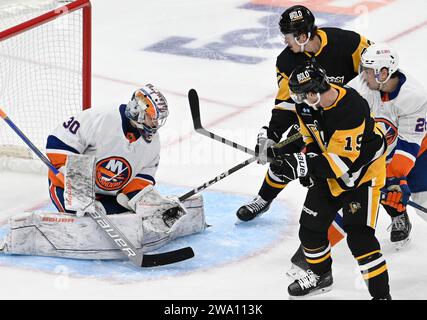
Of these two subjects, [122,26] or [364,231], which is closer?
[364,231]

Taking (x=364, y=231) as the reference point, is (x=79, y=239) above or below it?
below

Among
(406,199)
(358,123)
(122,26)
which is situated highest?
(358,123)

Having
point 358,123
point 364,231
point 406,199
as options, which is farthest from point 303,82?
point 406,199

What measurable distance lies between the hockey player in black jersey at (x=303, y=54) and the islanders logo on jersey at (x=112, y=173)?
545 millimetres

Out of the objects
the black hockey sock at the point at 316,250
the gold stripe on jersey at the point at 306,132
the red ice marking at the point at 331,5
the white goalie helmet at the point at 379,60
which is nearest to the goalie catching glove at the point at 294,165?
the gold stripe on jersey at the point at 306,132

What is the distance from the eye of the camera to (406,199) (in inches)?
167

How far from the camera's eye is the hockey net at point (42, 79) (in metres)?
5.22

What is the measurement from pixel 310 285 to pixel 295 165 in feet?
1.62

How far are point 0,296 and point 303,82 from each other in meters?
1.34

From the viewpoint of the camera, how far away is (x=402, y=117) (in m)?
4.28

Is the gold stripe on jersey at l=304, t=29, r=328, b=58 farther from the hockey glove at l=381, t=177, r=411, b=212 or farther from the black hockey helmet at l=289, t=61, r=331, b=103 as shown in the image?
the black hockey helmet at l=289, t=61, r=331, b=103

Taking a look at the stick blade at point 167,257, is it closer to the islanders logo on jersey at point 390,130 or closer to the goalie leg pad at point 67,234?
the goalie leg pad at point 67,234

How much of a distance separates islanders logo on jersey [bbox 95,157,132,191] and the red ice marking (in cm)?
373

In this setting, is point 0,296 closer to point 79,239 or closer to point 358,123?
point 79,239
